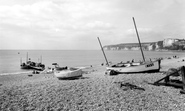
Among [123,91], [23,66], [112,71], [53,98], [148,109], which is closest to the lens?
[148,109]

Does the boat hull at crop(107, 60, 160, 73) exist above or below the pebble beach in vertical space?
above

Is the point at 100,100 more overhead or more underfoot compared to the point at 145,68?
more underfoot

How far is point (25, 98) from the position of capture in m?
10.7

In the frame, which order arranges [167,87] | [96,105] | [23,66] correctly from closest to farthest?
[96,105] < [167,87] < [23,66]

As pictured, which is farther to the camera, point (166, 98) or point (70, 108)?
point (166, 98)

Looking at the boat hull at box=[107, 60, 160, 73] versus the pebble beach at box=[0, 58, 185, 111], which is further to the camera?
the boat hull at box=[107, 60, 160, 73]

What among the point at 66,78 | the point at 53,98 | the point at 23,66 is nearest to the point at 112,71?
the point at 66,78

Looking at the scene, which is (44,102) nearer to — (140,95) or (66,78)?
(140,95)

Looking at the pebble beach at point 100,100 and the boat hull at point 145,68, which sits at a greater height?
the boat hull at point 145,68

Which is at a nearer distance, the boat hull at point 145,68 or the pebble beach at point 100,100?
the pebble beach at point 100,100

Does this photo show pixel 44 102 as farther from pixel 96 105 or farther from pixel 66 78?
pixel 66 78

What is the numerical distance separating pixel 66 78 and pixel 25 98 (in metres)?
10.8

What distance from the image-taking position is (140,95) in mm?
11062

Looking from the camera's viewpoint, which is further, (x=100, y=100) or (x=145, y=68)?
(x=145, y=68)
